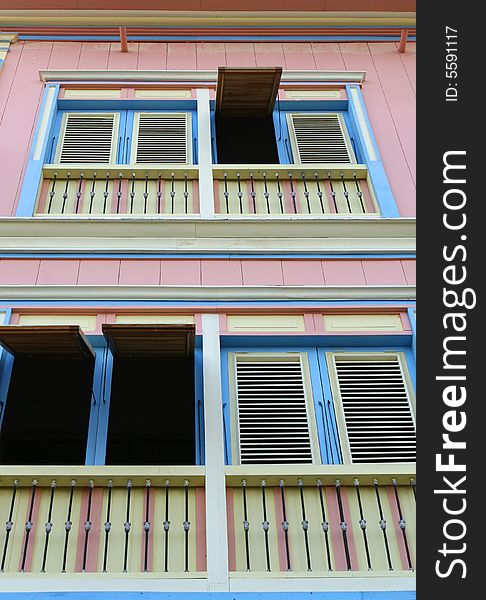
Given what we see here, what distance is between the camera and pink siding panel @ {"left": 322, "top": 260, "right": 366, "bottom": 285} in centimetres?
762

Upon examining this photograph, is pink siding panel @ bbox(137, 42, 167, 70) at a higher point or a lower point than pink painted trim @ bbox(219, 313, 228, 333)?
higher

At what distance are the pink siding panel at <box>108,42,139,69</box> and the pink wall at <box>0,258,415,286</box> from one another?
141 inches

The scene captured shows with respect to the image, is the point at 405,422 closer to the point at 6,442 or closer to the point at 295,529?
the point at 295,529

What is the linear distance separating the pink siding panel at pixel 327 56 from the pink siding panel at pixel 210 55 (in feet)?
3.89

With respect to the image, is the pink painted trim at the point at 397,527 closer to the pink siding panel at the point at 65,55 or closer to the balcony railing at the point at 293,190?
the balcony railing at the point at 293,190

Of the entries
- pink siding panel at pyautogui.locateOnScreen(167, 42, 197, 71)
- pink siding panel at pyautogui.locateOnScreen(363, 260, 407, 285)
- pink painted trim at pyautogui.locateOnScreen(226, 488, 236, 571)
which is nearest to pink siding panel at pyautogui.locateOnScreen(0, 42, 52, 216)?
pink siding panel at pyautogui.locateOnScreen(167, 42, 197, 71)

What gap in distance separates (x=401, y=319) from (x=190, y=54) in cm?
502

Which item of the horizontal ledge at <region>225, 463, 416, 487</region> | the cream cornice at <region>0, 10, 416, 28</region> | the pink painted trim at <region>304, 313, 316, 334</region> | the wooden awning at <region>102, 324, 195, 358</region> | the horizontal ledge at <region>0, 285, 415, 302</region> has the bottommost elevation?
the horizontal ledge at <region>225, 463, 416, 487</region>

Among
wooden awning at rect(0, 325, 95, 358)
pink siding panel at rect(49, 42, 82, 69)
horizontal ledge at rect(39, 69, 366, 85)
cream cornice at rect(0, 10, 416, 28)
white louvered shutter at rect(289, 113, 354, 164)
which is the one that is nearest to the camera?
wooden awning at rect(0, 325, 95, 358)

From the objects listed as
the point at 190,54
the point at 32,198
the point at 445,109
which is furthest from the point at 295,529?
the point at 190,54

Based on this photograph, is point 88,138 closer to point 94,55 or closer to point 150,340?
point 94,55

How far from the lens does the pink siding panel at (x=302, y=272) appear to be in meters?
7.60

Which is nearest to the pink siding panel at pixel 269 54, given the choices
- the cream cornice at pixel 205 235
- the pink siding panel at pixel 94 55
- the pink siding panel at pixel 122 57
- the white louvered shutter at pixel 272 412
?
the pink siding panel at pixel 122 57

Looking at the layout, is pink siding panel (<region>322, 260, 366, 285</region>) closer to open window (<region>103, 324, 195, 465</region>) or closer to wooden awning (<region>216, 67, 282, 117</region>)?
open window (<region>103, 324, 195, 465</region>)
